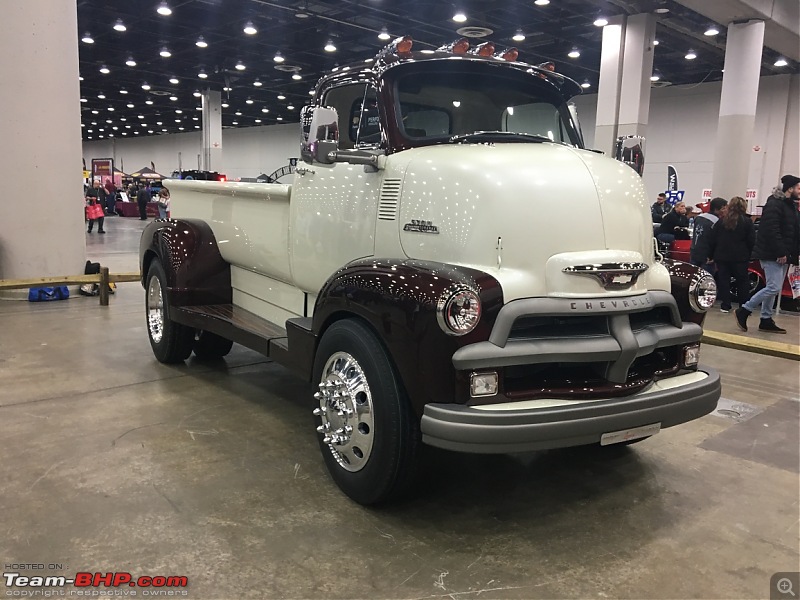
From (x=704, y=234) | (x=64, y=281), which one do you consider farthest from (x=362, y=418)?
(x=704, y=234)

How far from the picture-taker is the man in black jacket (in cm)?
771

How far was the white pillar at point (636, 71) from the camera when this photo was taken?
13125 millimetres

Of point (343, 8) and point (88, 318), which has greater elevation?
point (343, 8)

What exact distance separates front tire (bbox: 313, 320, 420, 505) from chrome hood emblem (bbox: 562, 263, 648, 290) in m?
0.98

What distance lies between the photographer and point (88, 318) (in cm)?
768

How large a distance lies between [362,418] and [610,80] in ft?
40.5

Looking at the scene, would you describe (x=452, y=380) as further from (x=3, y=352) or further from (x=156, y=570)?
(x=3, y=352)

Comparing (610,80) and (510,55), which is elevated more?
(610,80)

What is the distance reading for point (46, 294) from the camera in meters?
8.76

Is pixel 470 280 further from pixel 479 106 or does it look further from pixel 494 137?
pixel 479 106

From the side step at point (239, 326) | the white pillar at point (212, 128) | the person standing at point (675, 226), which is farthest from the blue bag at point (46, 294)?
the white pillar at point (212, 128)

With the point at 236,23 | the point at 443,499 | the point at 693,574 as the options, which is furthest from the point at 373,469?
the point at 236,23

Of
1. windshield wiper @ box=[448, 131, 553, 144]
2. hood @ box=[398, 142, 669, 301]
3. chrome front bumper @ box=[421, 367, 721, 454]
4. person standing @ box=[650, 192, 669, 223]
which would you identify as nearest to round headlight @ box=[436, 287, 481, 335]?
hood @ box=[398, 142, 669, 301]

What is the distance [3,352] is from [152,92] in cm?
2609
